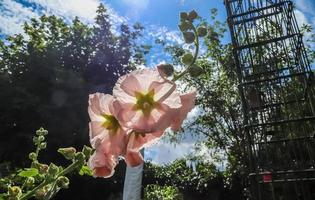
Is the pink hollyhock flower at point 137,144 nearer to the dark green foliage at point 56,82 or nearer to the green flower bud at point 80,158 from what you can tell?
the green flower bud at point 80,158

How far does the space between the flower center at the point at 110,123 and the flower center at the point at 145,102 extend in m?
0.04

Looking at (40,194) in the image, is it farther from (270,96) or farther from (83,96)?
(83,96)

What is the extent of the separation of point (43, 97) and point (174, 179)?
5.71 metres

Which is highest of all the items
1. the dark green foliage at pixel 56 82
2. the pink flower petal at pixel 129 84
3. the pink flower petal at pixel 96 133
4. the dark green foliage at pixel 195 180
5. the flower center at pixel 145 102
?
the dark green foliage at pixel 56 82

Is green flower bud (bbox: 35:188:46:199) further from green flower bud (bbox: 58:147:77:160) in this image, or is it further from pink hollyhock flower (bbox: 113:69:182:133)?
pink hollyhock flower (bbox: 113:69:182:133)

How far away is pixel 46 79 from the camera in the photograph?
350 inches

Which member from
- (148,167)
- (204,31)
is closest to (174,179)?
(148,167)

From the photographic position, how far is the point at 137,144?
16.6 inches

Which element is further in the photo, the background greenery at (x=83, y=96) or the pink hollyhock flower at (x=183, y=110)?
the background greenery at (x=83, y=96)

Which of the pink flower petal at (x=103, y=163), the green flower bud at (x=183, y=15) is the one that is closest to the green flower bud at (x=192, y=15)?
the green flower bud at (x=183, y=15)

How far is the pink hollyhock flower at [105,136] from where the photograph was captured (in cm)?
41

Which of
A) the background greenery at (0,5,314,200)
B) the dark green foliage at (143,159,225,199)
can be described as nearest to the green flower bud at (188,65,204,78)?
the background greenery at (0,5,314,200)

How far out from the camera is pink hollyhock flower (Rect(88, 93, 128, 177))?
408 mm

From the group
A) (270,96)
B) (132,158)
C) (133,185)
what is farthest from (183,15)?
(133,185)
